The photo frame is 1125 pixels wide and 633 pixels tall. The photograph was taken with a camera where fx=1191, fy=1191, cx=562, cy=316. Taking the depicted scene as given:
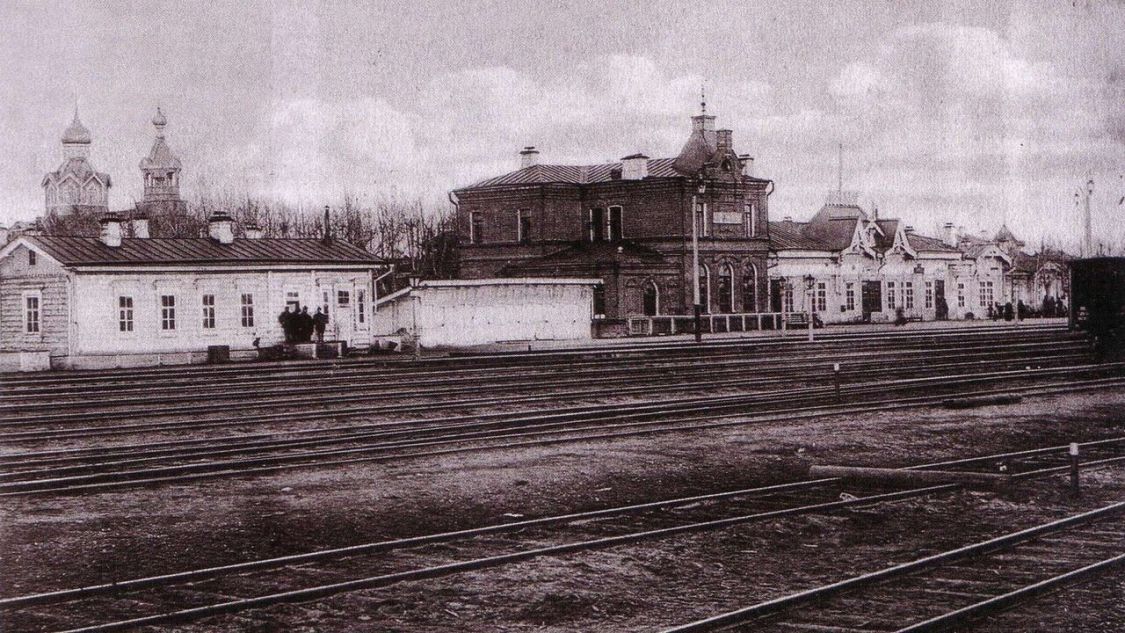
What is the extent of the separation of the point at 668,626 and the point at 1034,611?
8.03 ft

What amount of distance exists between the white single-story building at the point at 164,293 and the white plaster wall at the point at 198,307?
0.03 m

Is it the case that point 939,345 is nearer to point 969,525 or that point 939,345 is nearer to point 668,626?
point 969,525

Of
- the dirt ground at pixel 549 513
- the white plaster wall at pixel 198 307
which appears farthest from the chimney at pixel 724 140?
the dirt ground at pixel 549 513

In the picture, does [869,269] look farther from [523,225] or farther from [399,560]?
[399,560]

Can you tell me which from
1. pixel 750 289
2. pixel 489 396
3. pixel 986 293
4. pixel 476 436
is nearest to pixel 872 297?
pixel 750 289

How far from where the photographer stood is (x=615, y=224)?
49.1 metres

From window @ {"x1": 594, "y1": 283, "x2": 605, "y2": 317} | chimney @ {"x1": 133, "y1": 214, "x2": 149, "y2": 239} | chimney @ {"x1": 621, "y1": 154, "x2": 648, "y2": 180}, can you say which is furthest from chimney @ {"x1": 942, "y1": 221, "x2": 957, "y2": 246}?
chimney @ {"x1": 133, "y1": 214, "x2": 149, "y2": 239}

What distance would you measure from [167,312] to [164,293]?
0.51 meters

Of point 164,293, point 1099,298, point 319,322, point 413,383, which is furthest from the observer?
point 319,322

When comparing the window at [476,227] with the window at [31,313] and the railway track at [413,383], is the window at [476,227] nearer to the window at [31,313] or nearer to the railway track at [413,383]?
the railway track at [413,383]

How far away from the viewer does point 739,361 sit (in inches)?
1122

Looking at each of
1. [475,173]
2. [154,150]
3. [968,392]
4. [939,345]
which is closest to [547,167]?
[475,173]

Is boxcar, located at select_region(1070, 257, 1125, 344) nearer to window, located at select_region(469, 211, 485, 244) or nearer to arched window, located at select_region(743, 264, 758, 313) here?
arched window, located at select_region(743, 264, 758, 313)

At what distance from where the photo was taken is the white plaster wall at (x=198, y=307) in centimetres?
3003
